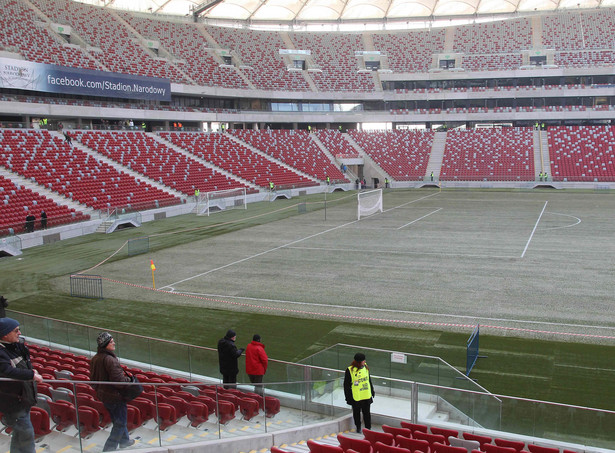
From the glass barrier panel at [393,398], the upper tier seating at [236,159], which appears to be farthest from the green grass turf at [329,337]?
the upper tier seating at [236,159]

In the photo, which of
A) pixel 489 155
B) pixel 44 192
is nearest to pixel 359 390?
pixel 44 192

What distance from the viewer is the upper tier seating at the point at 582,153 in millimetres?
62591

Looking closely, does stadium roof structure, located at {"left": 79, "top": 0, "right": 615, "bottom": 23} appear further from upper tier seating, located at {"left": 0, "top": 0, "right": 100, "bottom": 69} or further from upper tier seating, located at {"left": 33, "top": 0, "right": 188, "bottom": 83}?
upper tier seating, located at {"left": 0, "top": 0, "right": 100, "bottom": 69}

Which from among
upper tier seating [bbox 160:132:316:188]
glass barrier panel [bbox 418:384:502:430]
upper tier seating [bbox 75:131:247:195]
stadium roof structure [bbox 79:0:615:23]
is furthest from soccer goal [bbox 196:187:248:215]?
stadium roof structure [bbox 79:0:615:23]

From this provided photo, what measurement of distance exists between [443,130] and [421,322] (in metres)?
64.6

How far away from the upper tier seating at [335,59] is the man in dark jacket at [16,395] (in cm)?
7546

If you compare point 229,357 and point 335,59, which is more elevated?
point 335,59

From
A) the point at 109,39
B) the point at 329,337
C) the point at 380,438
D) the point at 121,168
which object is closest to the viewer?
the point at 380,438

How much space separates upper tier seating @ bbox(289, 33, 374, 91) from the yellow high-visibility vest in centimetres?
7224

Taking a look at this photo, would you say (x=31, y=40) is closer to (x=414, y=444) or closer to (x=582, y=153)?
(x=414, y=444)

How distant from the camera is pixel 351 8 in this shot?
87312 millimetres

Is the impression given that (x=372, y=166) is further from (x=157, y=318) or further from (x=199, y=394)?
(x=199, y=394)

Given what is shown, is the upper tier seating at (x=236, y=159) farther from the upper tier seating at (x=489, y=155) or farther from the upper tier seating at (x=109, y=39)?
the upper tier seating at (x=489, y=155)

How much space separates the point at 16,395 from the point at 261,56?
8171 cm
